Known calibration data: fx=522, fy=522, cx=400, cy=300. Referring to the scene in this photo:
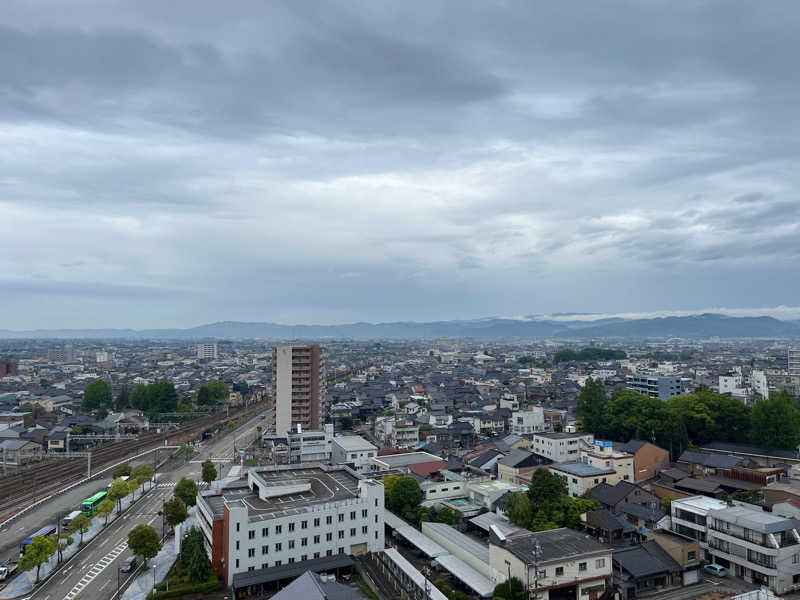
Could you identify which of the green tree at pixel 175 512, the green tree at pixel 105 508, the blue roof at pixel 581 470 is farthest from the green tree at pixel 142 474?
the blue roof at pixel 581 470

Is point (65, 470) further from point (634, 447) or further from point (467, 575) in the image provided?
point (634, 447)

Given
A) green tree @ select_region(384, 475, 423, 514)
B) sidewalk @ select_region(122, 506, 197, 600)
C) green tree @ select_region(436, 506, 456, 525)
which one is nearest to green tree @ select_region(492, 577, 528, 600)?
green tree @ select_region(436, 506, 456, 525)

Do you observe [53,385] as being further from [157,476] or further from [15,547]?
[15,547]

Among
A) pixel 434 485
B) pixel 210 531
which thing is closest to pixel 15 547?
pixel 210 531

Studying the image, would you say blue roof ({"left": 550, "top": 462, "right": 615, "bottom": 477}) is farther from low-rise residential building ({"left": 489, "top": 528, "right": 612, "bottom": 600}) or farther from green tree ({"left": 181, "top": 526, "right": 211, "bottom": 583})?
green tree ({"left": 181, "top": 526, "right": 211, "bottom": 583})

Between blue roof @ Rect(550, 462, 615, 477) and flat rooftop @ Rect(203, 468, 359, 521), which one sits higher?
flat rooftop @ Rect(203, 468, 359, 521)
